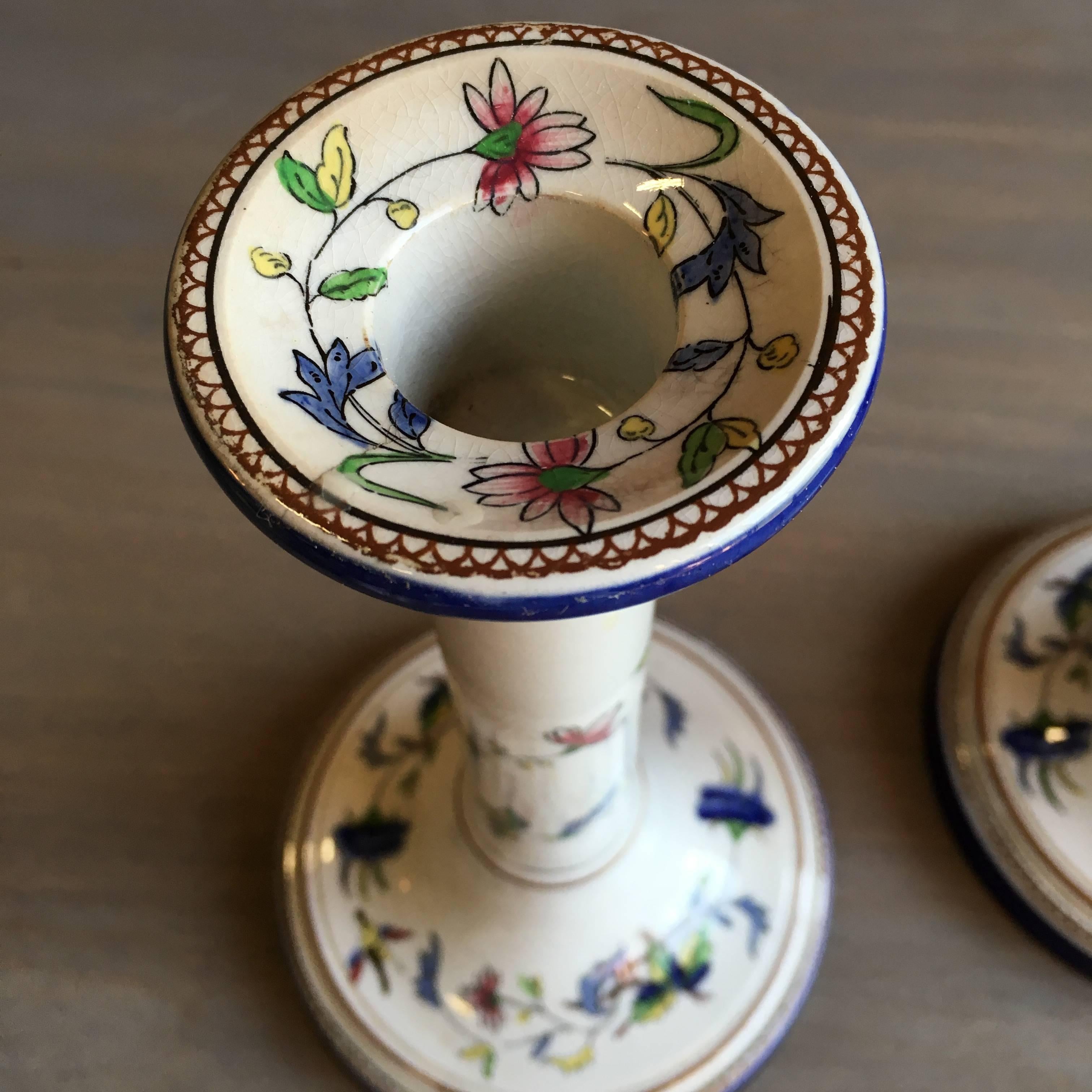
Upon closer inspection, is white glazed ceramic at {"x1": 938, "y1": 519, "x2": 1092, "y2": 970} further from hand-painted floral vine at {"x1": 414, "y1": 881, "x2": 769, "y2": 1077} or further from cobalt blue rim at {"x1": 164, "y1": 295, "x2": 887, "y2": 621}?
cobalt blue rim at {"x1": 164, "y1": 295, "x2": 887, "y2": 621}

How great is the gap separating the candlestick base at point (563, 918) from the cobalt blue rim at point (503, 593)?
0.95 feet

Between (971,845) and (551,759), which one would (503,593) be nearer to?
(551,759)

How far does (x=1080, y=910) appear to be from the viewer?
673 millimetres

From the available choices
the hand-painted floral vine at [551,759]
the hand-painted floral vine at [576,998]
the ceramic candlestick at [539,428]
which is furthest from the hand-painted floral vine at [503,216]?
the hand-painted floral vine at [576,998]

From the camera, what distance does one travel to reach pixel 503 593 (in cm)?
30

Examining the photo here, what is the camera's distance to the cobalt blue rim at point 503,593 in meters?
0.30

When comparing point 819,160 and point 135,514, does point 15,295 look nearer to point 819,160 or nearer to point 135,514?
point 135,514

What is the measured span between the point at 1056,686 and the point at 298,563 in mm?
600

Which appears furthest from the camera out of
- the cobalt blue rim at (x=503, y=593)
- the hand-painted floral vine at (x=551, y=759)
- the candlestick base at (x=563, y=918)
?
the candlestick base at (x=563, y=918)

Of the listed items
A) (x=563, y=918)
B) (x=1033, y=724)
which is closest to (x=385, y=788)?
(x=563, y=918)

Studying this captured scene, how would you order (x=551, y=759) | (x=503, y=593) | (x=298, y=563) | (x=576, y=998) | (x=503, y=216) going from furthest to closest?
1. (x=298, y=563)
2. (x=576, y=998)
3. (x=551, y=759)
4. (x=503, y=216)
5. (x=503, y=593)

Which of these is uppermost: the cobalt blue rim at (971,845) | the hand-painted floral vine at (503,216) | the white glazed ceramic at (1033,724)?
the hand-painted floral vine at (503,216)

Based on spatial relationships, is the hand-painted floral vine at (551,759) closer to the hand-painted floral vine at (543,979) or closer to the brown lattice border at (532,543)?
the hand-painted floral vine at (543,979)

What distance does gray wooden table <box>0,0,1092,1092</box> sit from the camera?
0.70m
